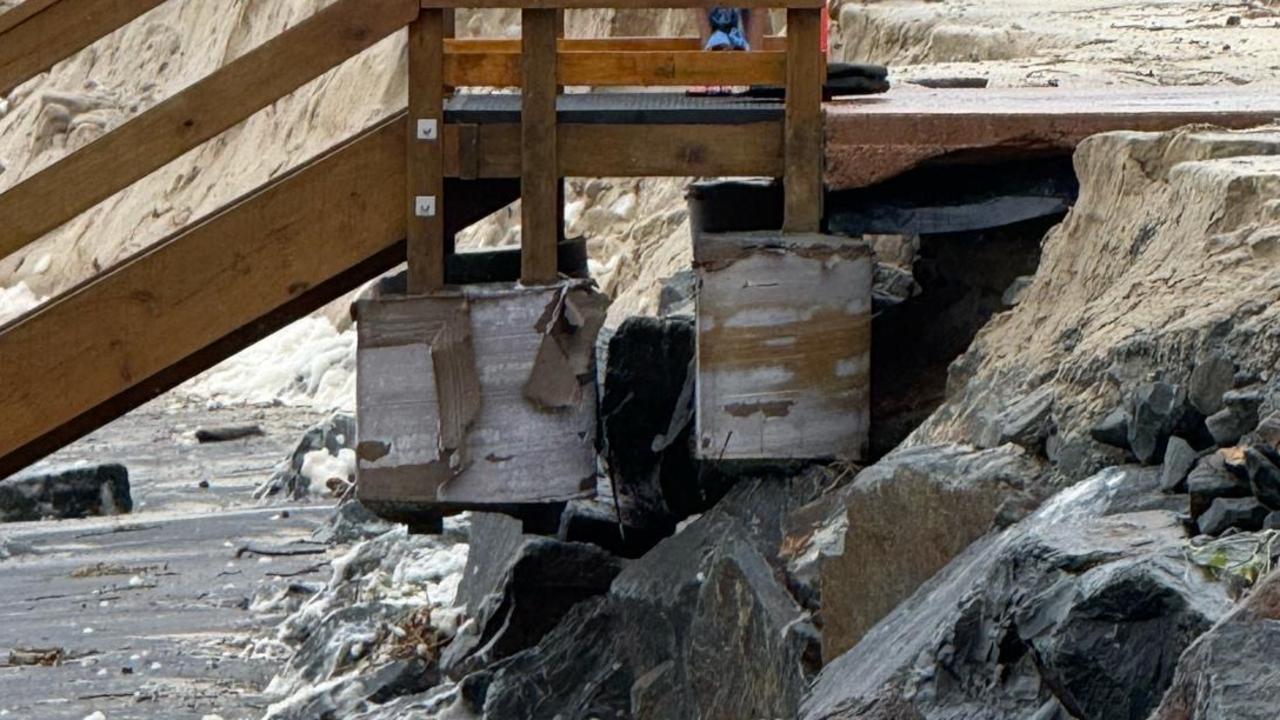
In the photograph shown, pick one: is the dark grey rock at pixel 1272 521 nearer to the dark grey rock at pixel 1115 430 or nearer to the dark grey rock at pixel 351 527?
the dark grey rock at pixel 1115 430

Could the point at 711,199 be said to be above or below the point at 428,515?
above

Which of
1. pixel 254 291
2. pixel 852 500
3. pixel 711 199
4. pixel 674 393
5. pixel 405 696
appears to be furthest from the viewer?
pixel 405 696

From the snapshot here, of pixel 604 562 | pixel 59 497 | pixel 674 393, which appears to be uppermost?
pixel 674 393

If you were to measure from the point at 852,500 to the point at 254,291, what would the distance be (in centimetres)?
204

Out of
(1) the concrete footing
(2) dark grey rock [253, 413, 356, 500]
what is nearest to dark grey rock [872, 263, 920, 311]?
(1) the concrete footing

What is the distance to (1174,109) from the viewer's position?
6422mm

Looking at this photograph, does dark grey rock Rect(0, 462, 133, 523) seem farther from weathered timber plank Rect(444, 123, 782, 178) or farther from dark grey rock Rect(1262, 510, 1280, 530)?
dark grey rock Rect(1262, 510, 1280, 530)

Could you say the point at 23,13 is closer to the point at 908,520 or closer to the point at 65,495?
the point at 908,520

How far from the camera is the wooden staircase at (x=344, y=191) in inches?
244

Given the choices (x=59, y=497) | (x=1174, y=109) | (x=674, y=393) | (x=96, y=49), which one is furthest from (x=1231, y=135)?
(x=96, y=49)

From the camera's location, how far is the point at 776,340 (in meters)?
6.25

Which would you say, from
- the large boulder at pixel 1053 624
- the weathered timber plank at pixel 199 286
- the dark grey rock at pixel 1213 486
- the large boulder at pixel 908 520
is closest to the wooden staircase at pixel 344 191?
the weathered timber plank at pixel 199 286

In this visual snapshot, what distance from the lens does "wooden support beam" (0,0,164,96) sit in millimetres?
6055

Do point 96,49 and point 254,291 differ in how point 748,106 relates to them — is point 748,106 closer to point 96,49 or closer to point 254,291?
point 254,291
